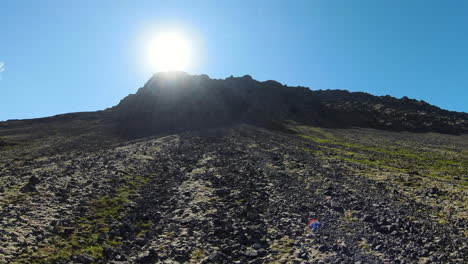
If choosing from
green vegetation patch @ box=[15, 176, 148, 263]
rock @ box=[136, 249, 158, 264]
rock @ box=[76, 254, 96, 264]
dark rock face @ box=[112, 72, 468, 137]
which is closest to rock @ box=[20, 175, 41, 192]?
green vegetation patch @ box=[15, 176, 148, 263]

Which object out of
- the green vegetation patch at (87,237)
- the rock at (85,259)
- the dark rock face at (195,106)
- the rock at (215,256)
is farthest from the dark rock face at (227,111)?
the rock at (215,256)

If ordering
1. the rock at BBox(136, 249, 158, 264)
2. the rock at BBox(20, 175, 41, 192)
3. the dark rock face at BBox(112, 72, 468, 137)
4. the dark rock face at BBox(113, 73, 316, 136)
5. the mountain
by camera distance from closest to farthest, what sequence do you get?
1. the rock at BBox(136, 249, 158, 264)
2. the mountain
3. the rock at BBox(20, 175, 41, 192)
4. the dark rock face at BBox(113, 73, 316, 136)
5. the dark rock face at BBox(112, 72, 468, 137)

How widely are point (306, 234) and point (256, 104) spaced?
158 meters

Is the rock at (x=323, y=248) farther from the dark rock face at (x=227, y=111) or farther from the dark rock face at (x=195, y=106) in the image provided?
the dark rock face at (x=227, y=111)

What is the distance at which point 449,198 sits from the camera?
28.6m

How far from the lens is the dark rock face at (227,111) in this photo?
140250mm

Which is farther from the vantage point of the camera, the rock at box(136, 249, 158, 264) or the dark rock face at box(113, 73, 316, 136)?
the dark rock face at box(113, 73, 316, 136)

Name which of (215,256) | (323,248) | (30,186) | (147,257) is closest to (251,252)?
(215,256)

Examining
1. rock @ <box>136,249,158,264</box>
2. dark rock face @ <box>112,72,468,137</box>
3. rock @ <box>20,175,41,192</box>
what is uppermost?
dark rock face @ <box>112,72,468,137</box>

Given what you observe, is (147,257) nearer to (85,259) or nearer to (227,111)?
(85,259)

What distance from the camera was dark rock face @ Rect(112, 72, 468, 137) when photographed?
14025 centimetres

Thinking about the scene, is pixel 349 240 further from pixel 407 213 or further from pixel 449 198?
pixel 449 198

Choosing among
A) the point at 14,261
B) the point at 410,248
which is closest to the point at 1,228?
the point at 14,261

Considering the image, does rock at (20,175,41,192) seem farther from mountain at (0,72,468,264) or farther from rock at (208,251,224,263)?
rock at (208,251,224,263)
